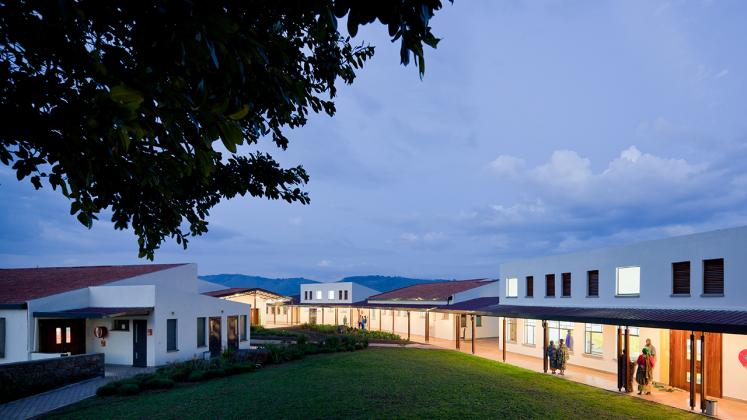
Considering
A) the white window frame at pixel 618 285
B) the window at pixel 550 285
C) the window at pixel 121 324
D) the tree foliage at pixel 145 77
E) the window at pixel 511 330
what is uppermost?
the tree foliage at pixel 145 77

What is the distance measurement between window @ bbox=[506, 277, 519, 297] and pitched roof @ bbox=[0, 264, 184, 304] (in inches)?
790

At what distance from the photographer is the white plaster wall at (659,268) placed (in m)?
14.7

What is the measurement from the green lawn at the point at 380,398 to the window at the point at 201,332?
6773 millimetres

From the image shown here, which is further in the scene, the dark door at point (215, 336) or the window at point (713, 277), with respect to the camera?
the dark door at point (215, 336)

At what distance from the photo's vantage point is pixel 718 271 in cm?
1537

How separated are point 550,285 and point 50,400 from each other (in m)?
21.6

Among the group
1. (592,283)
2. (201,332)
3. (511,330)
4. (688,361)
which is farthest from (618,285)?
(201,332)

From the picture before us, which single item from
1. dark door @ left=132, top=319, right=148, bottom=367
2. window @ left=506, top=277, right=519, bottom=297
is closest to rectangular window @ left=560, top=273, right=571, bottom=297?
window @ left=506, top=277, right=519, bottom=297

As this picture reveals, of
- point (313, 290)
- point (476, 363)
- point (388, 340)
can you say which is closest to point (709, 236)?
point (476, 363)

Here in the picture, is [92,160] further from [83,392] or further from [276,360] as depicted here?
[276,360]

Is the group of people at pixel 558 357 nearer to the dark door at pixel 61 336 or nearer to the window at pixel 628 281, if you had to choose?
the window at pixel 628 281

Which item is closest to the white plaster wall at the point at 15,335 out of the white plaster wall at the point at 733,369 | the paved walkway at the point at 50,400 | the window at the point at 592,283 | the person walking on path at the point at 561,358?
the paved walkway at the point at 50,400

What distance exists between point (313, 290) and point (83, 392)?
4511cm

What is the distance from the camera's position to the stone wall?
50.1ft
